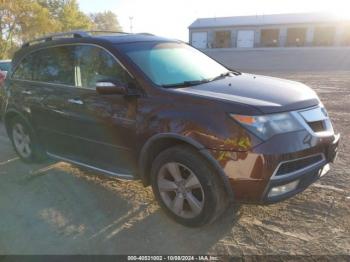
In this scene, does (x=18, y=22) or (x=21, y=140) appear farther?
(x=18, y=22)

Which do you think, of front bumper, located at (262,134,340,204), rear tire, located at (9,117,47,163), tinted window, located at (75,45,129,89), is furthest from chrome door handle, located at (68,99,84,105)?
front bumper, located at (262,134,340,204)

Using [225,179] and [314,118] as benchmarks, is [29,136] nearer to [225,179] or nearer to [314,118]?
[225,179]

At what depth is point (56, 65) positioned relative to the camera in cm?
446

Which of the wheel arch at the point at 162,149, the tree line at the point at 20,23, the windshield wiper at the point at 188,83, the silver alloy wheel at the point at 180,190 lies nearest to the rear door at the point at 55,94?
the wheel arch at the point at 162,149

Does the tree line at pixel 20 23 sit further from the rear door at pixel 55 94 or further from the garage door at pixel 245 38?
the rear door at pixel 55 94

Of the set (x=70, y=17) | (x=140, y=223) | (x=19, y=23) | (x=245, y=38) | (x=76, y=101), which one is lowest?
(x=140, y=223)

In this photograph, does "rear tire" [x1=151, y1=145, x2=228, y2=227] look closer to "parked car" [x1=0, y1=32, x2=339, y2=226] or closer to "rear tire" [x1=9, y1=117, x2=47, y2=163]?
"parked car" [x1=0, y1=32, x2=339, y2=226]

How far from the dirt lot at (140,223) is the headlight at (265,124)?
1054 mm

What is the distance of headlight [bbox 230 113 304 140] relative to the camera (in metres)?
2.80

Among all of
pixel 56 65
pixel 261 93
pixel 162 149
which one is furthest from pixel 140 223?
pixel 56 65

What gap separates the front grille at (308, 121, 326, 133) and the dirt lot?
95cm

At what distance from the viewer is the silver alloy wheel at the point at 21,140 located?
5141 mm

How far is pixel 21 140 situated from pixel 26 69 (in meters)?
1.13

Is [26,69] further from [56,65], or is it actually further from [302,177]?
[302,177]
